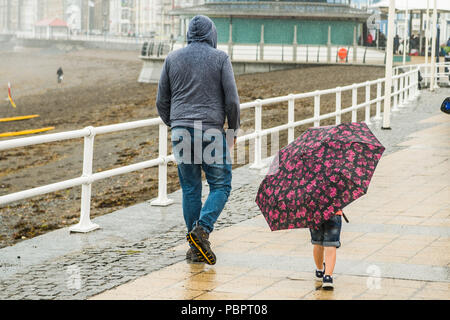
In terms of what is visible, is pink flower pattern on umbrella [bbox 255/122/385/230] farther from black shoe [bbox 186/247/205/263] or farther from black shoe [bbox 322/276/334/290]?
black shoe [bbox 186/247/205/263]

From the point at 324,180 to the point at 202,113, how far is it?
1.41 m

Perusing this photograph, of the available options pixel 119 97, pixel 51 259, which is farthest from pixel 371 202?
pixel 119 97

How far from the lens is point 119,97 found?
43562 mm

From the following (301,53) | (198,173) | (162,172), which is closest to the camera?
(198,173)

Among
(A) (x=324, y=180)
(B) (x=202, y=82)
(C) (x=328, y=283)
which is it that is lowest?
(C) (x=328, y=283)

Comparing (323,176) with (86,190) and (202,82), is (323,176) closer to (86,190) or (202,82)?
(202,82)

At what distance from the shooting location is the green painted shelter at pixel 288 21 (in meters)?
54.4

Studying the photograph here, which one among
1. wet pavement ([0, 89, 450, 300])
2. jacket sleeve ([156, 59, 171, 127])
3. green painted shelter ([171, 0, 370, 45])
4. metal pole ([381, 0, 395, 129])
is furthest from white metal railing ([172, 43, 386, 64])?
jacket sleeve ([156, 59, 171, 127])

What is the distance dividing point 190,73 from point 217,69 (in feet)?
0.68

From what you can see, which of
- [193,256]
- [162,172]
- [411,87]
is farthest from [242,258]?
[411,87]

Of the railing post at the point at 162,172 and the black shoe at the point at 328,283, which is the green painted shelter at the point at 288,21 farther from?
the black shoe at the point at 328,283

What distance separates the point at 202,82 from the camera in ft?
21.8

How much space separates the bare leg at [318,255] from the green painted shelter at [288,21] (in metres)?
48.3

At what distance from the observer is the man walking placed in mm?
6648
